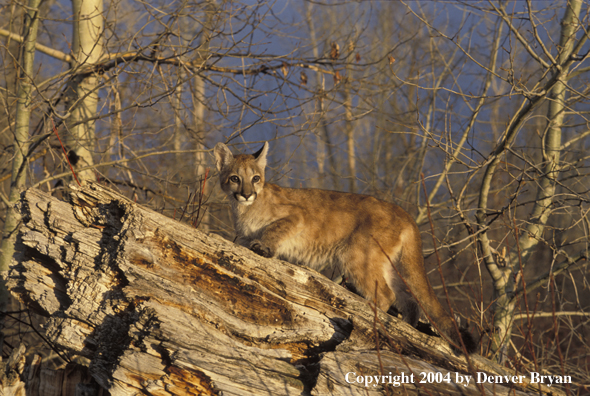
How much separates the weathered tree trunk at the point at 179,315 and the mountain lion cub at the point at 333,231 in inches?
35.3

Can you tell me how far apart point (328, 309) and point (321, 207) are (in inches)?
64.3

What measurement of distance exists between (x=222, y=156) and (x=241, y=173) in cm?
43

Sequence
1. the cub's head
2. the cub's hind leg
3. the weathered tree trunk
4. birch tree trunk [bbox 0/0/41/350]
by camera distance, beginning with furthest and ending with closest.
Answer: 1. birch tree trunk [bbox 0/0/41/350]
2. the cub's head
3. the cub's hind leg
4. the weathered tree trunk

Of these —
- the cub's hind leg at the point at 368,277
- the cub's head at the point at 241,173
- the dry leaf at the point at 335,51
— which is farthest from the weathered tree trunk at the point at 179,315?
the dry leaf at the point at 335,51

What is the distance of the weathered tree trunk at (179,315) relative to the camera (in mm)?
3297

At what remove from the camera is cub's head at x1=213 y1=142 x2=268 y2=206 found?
200 inches

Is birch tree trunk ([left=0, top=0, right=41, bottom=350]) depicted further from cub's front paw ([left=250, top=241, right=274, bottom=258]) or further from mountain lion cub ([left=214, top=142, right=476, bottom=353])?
cub's front paw ([left=250, top=241, right=274, bottom=258])

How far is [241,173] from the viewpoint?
5.26 meters

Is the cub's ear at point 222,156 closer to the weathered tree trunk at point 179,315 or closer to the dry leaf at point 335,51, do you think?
the weathered tree trunk at point 179,315

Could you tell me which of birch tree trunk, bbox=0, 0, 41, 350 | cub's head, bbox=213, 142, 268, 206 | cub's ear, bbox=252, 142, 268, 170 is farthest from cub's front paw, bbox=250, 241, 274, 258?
birch tree trunk, bbox=0, 0, 41, 350

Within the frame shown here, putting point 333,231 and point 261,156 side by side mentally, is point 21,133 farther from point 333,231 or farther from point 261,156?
point 333,231

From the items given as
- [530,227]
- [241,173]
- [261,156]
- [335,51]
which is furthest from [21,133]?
→ [530,227]

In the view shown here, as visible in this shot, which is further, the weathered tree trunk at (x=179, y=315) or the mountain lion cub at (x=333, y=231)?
the mountain lion cub at (x=333, y=231)

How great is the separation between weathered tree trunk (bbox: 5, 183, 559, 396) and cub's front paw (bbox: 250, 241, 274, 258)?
59 cm
